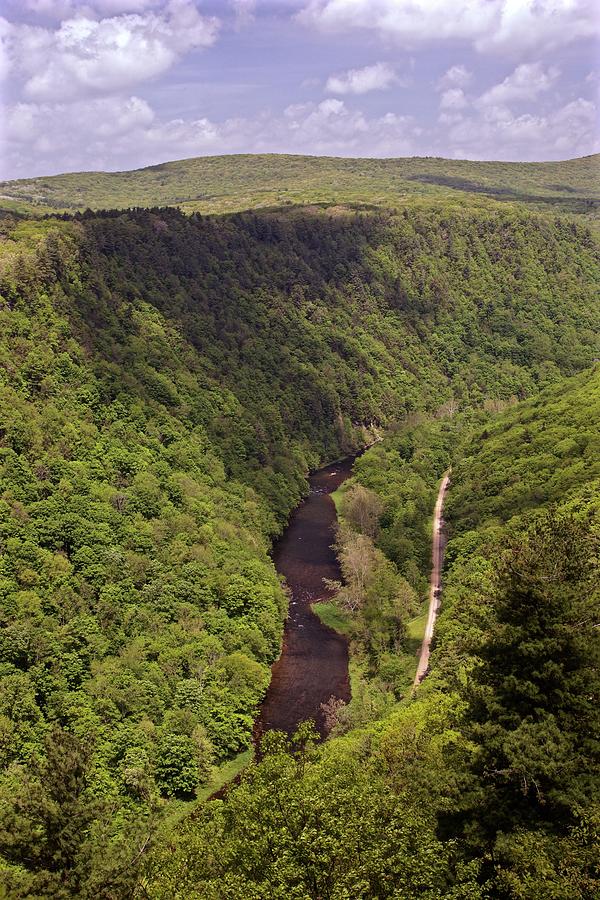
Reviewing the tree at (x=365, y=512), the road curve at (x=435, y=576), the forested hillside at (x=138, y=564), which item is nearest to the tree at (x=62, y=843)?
the forested hillside at (x=138, y=564)

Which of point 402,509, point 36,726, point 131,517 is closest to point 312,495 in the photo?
point 402,509

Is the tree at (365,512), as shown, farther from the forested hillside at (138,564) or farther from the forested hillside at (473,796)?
the forested hillside at (473,796)

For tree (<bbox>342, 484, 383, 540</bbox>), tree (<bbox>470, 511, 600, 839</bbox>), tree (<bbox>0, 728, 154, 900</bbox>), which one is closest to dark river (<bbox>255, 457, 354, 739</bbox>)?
tree (<bbox>342, 484, 383, 540</bbox>)

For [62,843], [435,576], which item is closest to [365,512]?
[435,576]

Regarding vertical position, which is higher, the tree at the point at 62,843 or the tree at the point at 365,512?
the tree at the point at 62,843

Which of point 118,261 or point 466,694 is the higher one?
point 118,261

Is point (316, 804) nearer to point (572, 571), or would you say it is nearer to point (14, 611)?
point (572, 571)
